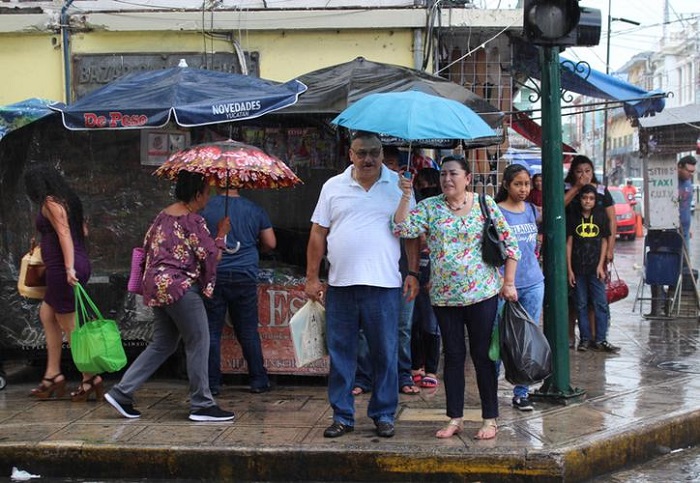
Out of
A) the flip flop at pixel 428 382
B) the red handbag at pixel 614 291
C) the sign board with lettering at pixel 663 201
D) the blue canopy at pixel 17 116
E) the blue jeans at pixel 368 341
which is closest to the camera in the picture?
the blue jeans at pixel 368 341

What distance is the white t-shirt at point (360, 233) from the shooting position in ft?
19.4

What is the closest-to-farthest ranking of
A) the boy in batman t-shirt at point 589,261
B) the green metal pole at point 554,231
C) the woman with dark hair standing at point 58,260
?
the green metal pole at point 554,231 → the woman with dark hair standing at point 58,260 → the boy in batman t-shirt at point 589,261

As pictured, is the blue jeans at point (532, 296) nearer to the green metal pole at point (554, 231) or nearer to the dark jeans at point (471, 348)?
the green metal pole at point (554, 231)

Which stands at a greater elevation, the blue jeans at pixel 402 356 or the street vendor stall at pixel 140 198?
the street vendor stall at pixel 140 198

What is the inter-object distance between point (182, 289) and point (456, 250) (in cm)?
Answer: 178

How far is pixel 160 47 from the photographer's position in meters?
10.9

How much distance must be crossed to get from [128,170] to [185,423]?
2.97 meters

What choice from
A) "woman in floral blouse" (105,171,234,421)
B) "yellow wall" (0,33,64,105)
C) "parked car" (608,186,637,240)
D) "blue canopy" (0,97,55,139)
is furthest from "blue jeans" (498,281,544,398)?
"parked car" (608,186,637,240)

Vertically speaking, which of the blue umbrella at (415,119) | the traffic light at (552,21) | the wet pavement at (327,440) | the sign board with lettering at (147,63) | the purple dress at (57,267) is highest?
the sign board with lettering at (147,63)

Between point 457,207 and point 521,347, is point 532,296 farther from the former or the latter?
point 457,207

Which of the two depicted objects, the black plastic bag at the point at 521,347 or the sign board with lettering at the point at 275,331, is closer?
the black plastic bag at the point at 521,347

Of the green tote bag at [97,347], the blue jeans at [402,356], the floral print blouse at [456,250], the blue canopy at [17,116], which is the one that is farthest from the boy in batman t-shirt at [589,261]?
the blue canopy at [17,116]

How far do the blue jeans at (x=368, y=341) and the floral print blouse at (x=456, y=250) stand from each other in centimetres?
33

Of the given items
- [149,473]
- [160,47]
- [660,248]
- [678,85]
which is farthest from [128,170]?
[678,85]
